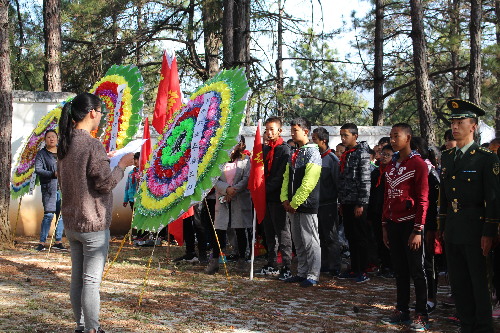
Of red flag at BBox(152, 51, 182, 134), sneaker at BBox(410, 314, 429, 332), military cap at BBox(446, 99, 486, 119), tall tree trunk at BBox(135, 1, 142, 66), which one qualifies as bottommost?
sneaker at BBox(410, 314, 429, 332)

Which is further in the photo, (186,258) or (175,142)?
(186,258)

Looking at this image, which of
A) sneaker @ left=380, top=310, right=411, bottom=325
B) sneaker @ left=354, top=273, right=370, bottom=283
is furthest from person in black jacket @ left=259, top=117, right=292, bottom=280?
sneaker @ left=380, top=310, right=411, bottom=325

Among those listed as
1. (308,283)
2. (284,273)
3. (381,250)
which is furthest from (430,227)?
(381,250)

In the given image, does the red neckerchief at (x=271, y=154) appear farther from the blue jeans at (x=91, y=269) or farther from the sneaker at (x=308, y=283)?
the blue jeans at (x=91, y=269)

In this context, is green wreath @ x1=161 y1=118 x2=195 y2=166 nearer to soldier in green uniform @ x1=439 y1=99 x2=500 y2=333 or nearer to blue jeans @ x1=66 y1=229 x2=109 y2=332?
blue jeans @ x1=66 y1=229 x2=109 y2=332

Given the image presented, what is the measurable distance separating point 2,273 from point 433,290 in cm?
497

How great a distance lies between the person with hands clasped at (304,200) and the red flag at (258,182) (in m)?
0.36

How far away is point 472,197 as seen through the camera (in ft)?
14.7

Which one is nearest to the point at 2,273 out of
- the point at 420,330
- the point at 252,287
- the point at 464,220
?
the point at 252,287

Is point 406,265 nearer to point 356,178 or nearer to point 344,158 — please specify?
point 356,178

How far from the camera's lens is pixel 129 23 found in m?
15.5

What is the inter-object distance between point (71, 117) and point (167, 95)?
146 inches

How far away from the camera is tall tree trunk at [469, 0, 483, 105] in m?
14.4

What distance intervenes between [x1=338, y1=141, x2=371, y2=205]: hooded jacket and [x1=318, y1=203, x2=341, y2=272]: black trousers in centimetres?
22
